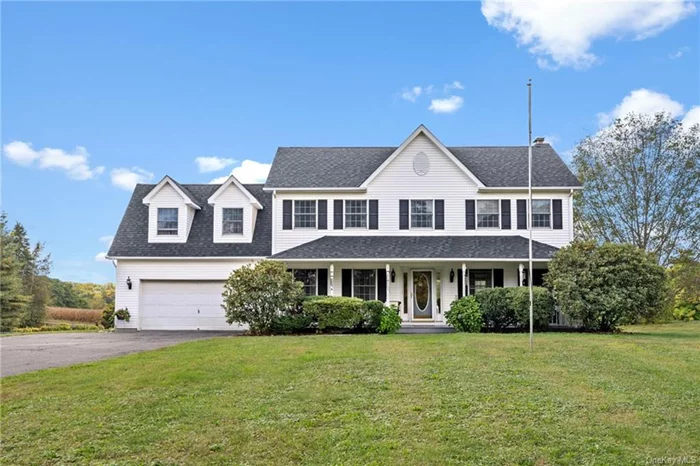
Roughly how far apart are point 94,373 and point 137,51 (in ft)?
40.7

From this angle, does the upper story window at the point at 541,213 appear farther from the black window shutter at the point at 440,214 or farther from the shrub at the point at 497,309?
the shrub at the point at 497,309

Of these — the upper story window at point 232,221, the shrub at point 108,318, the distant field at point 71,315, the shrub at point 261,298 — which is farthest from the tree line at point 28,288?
the shrub at point 261,298

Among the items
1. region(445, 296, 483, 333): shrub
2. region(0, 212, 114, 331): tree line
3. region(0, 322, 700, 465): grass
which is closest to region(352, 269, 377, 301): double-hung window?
region(445, 296, 483, 333): shrub

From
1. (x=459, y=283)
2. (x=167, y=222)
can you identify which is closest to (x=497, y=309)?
(x=459, y=283)

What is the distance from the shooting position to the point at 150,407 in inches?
301

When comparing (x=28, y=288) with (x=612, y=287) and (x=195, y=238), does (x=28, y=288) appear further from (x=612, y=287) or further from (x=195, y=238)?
(x=612, y=287)

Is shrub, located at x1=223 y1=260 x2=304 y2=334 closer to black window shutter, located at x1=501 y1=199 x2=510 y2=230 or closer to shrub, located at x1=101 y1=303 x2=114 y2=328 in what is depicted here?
shrub, located at x1=101 y1=303 x2=114 y2=328

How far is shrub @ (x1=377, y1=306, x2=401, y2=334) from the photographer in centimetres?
1817

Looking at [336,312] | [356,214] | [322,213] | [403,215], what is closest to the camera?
[336,312]

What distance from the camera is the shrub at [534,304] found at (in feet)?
59.0

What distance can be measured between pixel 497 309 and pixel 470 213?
→ 5292mm

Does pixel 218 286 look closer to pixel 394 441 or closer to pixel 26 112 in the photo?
pixel 26 112

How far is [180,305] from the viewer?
23.0 metres

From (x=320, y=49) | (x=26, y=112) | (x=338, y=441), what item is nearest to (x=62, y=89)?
(x=26, y=112)
